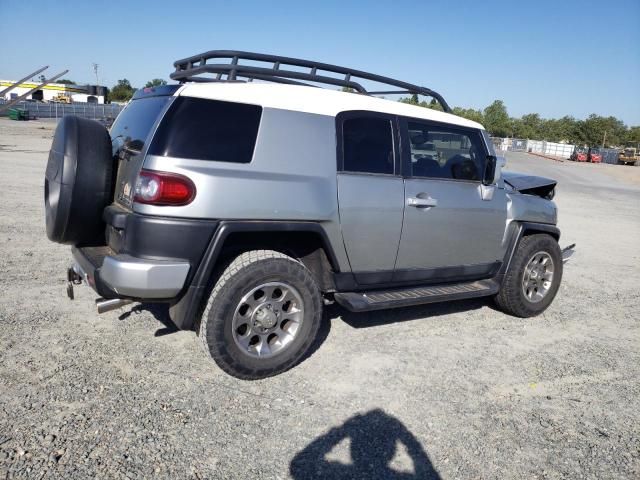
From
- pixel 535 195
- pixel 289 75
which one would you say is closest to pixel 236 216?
pixel 289 75

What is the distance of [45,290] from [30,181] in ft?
26.0

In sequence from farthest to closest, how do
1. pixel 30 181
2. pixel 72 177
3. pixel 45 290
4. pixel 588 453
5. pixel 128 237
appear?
pixel 30 181 → pixel 45 290 → pixel 72 177 → pixel 128 237 → pixel 588 453

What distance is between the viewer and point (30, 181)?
11.6 m

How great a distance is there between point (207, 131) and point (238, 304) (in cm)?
115

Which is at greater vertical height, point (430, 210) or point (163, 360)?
point (430, 210)

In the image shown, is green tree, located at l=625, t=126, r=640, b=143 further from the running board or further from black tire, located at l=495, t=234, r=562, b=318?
the running board

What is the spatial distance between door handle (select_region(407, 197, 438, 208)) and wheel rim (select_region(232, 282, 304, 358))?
1215mm

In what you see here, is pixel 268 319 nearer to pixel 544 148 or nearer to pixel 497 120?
pixel 544 148

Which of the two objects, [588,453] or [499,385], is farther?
[499,385]

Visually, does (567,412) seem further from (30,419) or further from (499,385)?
(30,419)

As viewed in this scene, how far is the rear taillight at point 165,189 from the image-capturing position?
3.13m

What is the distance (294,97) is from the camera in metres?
3.65

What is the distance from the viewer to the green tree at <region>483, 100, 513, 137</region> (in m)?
Result: 97.1

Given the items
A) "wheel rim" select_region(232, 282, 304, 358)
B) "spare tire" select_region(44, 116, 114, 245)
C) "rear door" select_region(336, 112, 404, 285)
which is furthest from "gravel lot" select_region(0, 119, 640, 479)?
"spare tire" select_region(44, 116, 114, 245)
